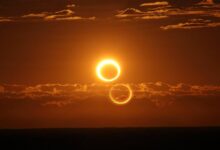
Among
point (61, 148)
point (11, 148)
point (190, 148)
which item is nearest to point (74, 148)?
point (61, 148)

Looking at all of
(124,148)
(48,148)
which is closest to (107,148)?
(124,148)

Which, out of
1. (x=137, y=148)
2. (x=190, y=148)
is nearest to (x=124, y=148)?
(x=137, y=148)

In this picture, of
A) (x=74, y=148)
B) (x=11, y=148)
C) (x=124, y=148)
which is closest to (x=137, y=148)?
(x=124, y=148)

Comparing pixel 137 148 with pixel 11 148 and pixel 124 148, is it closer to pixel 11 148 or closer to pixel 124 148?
pixel 124 148

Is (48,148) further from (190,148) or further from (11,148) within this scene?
(190,148)

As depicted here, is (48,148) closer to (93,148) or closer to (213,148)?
(93,148)
